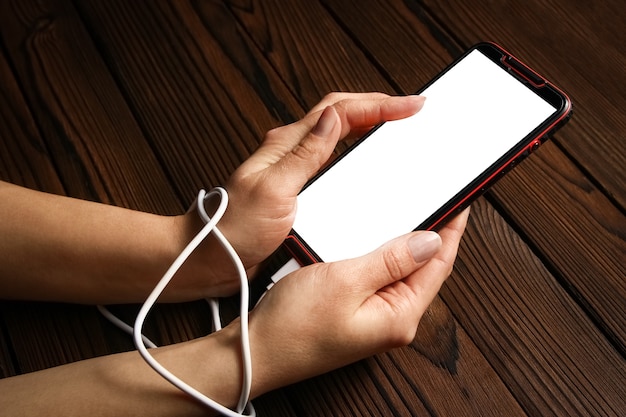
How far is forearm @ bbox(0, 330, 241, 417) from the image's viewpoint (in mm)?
466

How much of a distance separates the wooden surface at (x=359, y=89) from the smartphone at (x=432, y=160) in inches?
2.8

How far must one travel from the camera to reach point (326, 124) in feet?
1.65

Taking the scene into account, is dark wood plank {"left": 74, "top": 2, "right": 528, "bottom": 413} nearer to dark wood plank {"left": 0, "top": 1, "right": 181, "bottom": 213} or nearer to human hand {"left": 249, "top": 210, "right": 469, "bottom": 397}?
dark wood plank {"left": 0, "top": 1, "right": 181, "bottom": 213}

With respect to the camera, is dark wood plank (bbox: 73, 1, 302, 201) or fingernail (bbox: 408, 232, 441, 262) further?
dark wood plank (bbox: 73, 1, 302, 201)

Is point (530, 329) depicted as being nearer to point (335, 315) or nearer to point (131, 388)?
point (335, 315)

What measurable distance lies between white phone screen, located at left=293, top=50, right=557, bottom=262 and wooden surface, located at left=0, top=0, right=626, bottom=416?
7cm

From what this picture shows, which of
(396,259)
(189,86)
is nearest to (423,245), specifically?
(396,259)

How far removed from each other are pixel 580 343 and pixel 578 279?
63mm

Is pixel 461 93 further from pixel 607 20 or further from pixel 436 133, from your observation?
pixel 607 20

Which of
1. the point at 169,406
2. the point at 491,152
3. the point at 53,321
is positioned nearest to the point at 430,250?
the point at 491,152

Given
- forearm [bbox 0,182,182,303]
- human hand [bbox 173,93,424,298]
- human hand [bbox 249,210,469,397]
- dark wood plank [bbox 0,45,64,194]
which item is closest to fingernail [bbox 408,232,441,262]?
human hand [bbox 249,210,469,397]

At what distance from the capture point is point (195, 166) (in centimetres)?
64

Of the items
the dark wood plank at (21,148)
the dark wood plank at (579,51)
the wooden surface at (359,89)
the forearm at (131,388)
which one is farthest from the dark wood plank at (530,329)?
the dark wood plank at (21,148)

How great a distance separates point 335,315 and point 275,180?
0.12m
